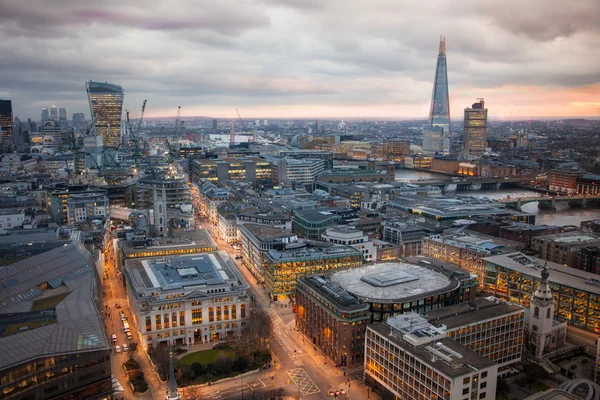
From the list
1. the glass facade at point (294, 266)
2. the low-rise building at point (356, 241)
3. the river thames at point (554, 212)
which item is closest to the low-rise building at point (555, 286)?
the low-rise building at point (356, 241)

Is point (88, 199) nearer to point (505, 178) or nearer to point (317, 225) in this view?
point (317, 225)

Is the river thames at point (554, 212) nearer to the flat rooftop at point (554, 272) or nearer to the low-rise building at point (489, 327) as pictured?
the flat rooftop at point (554, 272)

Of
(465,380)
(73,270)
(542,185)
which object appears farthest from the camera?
(542,185)

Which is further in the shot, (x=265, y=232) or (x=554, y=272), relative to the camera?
(x=265, y=232)

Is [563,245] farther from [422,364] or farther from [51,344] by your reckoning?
[51,344]

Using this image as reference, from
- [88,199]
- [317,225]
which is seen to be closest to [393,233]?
[317,225]

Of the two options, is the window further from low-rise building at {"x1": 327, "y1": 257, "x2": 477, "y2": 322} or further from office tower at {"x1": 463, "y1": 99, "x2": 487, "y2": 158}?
office tower at {"x1": 463, "y1": 99, "x2": 487, "y2": 158}

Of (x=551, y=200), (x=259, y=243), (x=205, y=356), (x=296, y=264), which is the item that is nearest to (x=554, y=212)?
(x=551, y=200)
